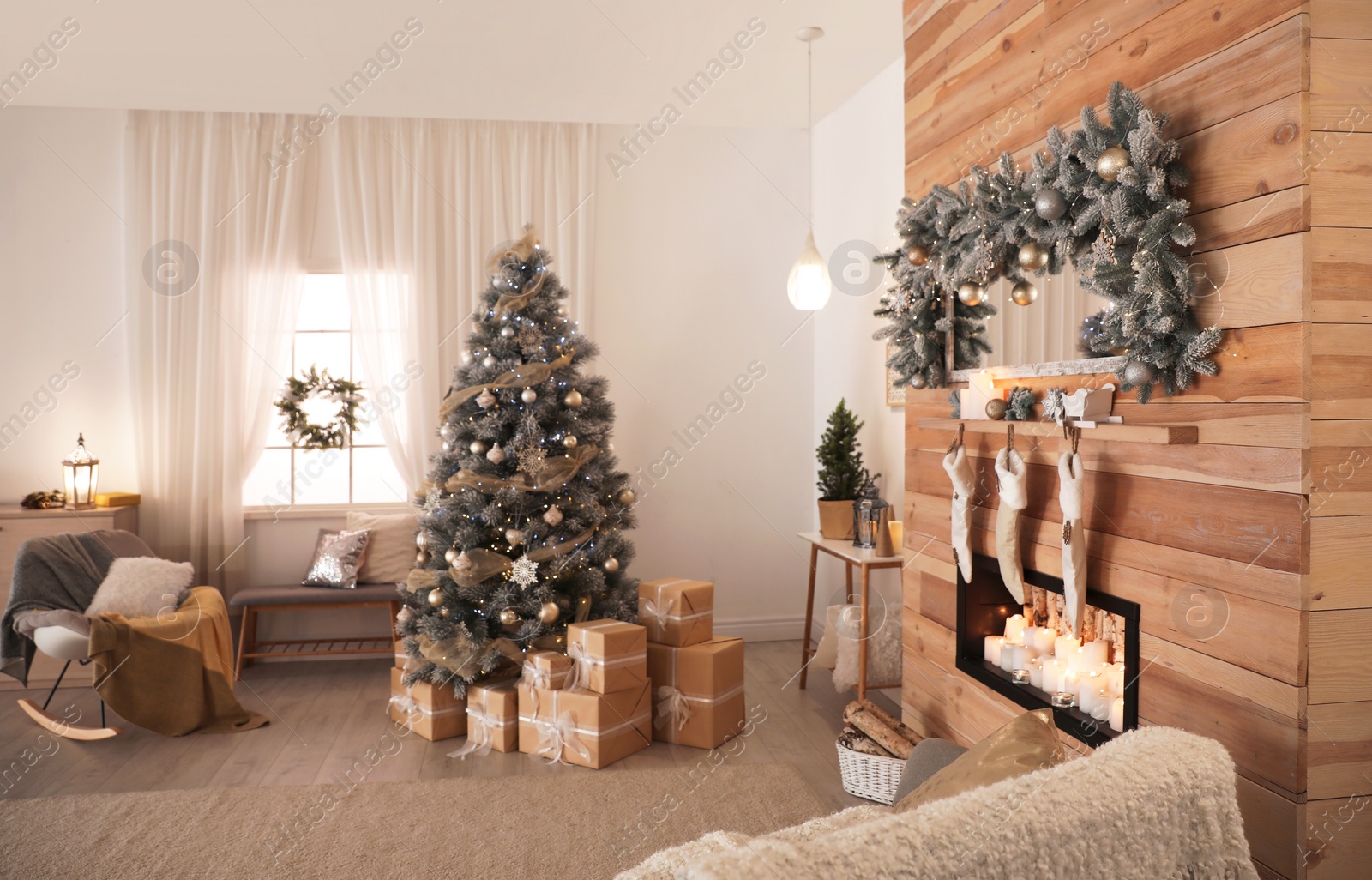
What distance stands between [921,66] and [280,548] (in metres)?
3.97

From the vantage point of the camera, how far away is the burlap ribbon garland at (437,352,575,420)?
11.5ft

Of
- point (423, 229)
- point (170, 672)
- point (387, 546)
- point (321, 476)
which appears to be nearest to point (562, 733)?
point (170, 672)

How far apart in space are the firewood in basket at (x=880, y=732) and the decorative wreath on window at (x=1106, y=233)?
1.30 meters

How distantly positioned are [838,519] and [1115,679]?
191 centimetres

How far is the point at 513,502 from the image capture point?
3.54 metres

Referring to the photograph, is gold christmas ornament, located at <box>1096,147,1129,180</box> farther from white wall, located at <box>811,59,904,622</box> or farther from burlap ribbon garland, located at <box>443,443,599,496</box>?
burlap ribbon garland, located at <box>443,443,599,496</box>

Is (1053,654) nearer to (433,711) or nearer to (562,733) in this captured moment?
(562,733)

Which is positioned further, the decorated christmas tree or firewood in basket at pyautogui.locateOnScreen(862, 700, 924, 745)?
the decorated christmas tree

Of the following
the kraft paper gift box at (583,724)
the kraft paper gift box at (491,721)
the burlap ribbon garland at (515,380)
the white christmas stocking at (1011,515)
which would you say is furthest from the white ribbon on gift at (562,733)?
the white christmas stocking at (1011,515)

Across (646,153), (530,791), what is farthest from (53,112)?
(530,791)

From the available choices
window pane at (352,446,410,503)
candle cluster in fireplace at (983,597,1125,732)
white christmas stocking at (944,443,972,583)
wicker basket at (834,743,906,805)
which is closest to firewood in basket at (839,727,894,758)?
wicker basket at (834,743,906,805)

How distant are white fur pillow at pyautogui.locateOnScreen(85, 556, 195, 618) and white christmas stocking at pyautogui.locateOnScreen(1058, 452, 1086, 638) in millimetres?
3495

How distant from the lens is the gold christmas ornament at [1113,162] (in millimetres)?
1843

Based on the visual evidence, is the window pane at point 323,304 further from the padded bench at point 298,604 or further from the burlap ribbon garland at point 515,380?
the burlap ribbon garland at point 515,380
